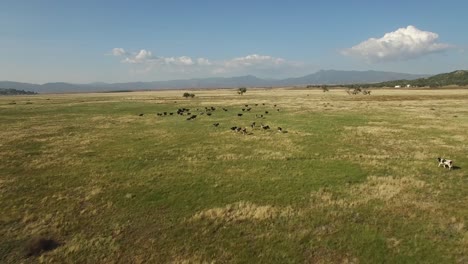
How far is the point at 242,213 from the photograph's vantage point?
14.7 metres

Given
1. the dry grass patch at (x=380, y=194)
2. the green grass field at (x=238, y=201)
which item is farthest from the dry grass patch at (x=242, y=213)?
the dry grass patch at (x=380, y=194)

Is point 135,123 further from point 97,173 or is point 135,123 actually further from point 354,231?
point 354,231

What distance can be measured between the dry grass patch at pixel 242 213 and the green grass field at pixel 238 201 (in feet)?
0.25

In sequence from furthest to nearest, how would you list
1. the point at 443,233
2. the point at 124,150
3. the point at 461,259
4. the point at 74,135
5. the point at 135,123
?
the point at 135,123 < the point at 74,135 < the point at 124,150 < the point at 443,233 < the point at 461,259

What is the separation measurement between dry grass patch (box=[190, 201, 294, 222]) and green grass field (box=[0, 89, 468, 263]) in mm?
76

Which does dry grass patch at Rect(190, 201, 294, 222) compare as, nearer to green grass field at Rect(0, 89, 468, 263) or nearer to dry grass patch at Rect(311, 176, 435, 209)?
green grass field at Rect(0, 89, 468, 263)

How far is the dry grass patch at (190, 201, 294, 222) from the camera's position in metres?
14.2

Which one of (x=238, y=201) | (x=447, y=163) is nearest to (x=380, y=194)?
(x=238, y=201)

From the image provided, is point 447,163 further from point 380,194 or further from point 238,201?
point 238,201

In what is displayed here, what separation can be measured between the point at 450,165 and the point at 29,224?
22.8 metres

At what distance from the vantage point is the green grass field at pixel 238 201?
11734 mm

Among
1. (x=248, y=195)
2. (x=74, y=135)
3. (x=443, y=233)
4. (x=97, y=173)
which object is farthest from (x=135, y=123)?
(x=443, y=233)

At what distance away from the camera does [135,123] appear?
46.6 meters

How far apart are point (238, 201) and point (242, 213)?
1426 millimetres
